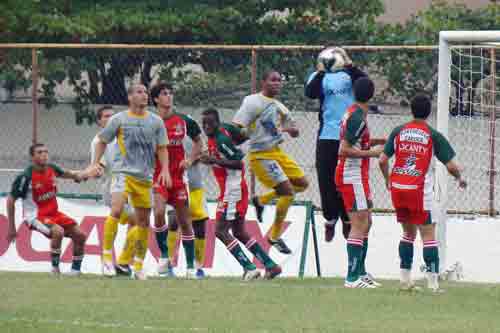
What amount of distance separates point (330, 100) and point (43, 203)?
3.99 m

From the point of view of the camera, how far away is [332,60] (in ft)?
44.1

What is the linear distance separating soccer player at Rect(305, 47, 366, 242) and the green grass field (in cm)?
131

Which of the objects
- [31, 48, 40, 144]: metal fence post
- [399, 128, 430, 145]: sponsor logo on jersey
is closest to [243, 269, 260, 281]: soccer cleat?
[399, 128, 430, 145]: sponsor logo on jersey

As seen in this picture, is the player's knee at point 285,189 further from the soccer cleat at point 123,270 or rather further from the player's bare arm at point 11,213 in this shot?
the player's bare arm at point 11,213

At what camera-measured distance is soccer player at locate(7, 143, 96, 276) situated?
1510cm

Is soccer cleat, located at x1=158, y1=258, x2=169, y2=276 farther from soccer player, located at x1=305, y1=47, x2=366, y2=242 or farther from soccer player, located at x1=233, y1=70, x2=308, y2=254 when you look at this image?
soccer player, located at x1=305, y1=47, x2=366, y2=242

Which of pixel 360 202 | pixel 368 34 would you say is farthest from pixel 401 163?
pixel 368 34

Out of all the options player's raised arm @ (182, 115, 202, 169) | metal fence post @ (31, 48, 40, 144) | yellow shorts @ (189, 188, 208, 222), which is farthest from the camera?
metal fence post @ (31, 48, 40, 144)

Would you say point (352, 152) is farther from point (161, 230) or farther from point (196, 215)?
point (196, 215)

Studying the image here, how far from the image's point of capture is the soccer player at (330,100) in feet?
43.8

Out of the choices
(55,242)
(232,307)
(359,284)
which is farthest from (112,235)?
(232,307)

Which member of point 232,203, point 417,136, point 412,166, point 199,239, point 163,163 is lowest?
point 199,239

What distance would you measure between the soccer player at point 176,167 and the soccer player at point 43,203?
151 centimetres

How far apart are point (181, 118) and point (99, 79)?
4.66 m
